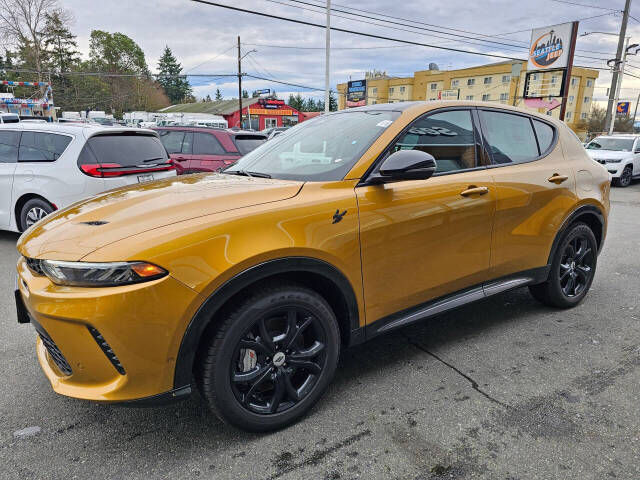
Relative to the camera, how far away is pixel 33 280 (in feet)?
6.49

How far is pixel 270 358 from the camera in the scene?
2.18 meters

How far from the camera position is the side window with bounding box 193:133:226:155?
Result: 859 centimetres

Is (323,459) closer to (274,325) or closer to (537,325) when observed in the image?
(274,325)

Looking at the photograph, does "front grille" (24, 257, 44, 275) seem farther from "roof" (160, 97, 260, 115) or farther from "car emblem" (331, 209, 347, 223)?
"roof" (160, 97, 260, 115)

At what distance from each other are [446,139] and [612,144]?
51.5 ft

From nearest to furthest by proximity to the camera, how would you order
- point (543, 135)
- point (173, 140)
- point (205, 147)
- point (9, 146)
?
point (543, 135) → point (9, 146) → point (205, 147) → point (173, 140)

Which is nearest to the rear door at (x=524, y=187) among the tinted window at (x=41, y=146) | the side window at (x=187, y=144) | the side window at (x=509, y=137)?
the side window at (x=509, y=137)

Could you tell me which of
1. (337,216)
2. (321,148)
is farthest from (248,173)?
(337,216)

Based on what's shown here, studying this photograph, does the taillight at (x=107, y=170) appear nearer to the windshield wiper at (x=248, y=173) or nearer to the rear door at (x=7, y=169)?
the rear door at (x=7, y=169)

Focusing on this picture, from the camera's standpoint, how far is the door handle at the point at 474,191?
2.81m

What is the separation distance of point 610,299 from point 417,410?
282cm


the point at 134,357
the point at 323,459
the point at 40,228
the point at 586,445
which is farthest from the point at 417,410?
the point at 40,228

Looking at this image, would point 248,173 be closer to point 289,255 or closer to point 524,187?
point 289,255

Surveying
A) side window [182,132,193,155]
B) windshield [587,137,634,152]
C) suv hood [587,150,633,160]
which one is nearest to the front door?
side window [182,132,193,155]
